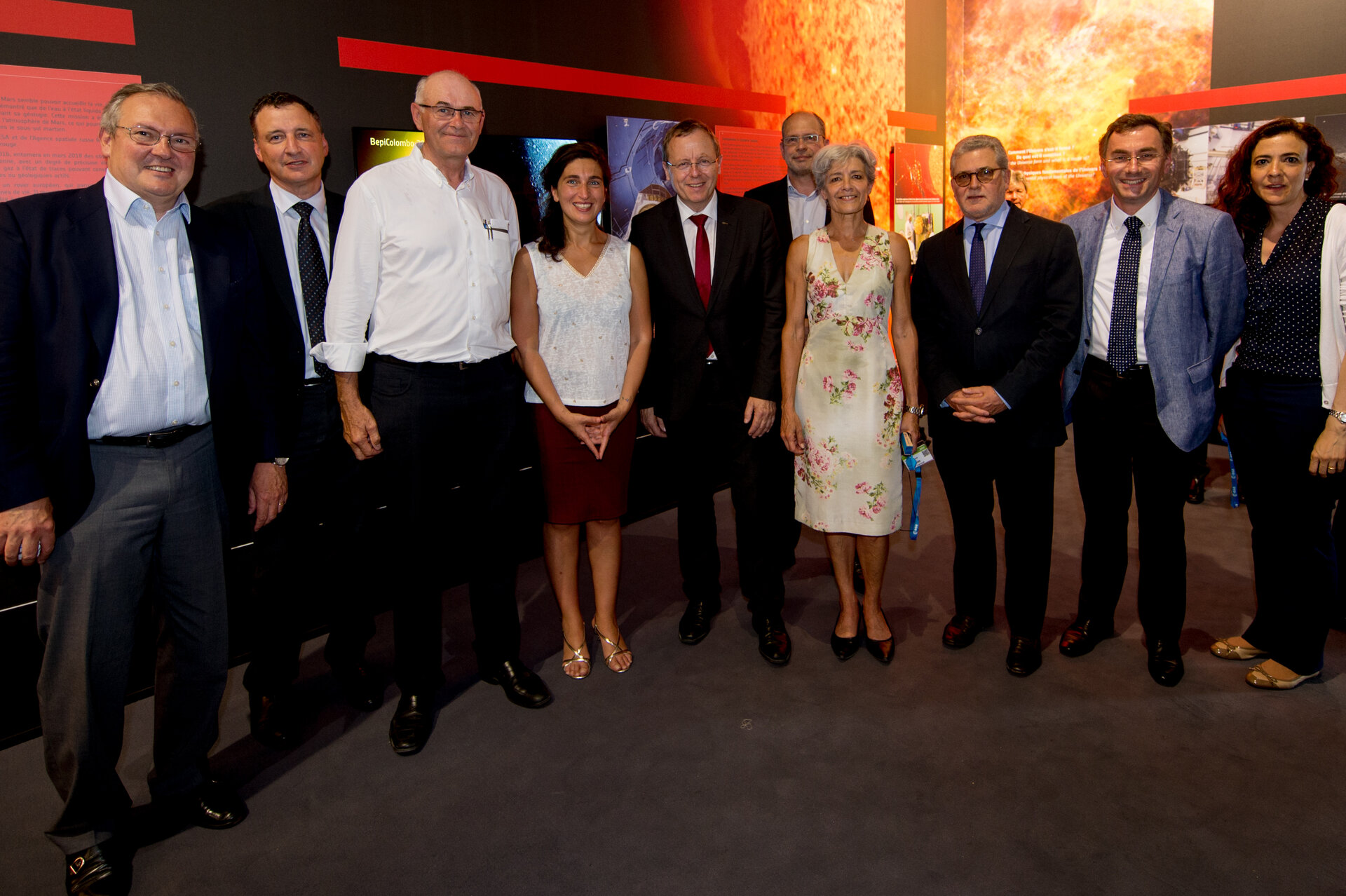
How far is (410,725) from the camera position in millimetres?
2828

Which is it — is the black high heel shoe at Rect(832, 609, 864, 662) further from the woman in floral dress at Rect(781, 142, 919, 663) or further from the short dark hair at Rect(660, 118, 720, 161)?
the short dark hair at Rect(660, 118, 720, 161)

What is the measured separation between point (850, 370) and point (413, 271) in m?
1.56

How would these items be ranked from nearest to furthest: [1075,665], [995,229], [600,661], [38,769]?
[38,769] < [995,229] < [1075,665] < [600,661]

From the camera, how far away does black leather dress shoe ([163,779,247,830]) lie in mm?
2426

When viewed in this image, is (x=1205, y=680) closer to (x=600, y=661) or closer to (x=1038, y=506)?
(x=1038, y=506)

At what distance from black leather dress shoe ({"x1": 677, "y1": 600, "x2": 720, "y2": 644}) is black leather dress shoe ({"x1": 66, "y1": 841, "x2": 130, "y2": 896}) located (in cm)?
203

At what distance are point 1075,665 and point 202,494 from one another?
121 inches

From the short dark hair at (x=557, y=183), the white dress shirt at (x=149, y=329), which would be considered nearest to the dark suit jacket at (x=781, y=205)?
the short dark hair at (x=557, y=183)

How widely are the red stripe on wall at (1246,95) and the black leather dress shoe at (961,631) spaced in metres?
5.57

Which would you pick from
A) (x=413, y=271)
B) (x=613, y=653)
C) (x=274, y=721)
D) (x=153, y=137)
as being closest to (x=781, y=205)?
(x=413, y=271)

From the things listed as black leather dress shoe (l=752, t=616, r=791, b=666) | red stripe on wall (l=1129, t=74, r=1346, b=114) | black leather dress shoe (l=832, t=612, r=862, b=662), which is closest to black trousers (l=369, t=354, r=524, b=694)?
black leather dress shoe (l=752, t=616, r=791, b=666)

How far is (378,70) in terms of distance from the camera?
3908mm

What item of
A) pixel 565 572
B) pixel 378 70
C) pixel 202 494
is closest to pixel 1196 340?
pixel 565 572

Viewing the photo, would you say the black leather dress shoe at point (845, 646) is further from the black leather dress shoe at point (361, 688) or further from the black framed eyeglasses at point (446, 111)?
the black framed eyeglasses at point (446, 111)
